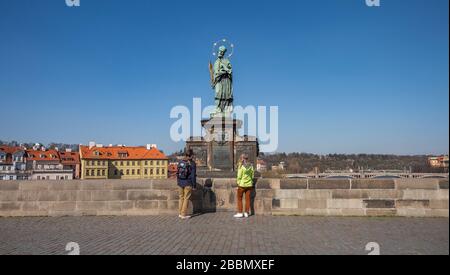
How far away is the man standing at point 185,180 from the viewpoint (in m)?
9.23

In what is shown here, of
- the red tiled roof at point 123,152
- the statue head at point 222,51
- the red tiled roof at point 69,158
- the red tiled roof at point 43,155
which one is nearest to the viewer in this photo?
the statue head at point 222,51

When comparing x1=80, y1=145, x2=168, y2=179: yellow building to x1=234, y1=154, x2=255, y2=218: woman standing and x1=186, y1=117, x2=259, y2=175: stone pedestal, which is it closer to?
x1=186, y1=117, x2=259, y2=175: stone pedestal

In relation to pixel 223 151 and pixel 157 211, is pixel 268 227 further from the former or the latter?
pixel 223 151

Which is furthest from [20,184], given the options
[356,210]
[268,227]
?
[356,210]

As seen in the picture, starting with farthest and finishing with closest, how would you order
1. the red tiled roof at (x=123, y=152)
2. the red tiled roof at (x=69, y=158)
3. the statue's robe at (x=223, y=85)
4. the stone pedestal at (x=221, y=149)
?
the red tiled roof at (x=69, y=158) < the red tiled roof at (x=123, y=152) < the statue's robe at (x=223, y=85) < the stone pedestal at (x=221, y=149)

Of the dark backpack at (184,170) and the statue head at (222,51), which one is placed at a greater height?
the statue head at (222,51)

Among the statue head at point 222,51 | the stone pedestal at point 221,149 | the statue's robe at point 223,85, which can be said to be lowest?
the stone pedestal at point 221,149

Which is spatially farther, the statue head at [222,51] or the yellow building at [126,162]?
the yellow building at [126,162]

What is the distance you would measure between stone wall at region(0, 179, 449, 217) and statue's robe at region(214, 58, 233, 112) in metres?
7.84

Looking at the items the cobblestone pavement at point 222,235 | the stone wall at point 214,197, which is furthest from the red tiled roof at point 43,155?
the cobblestone pavement at point 222,235

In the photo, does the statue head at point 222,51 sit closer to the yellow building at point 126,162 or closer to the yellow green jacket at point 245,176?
the yellow green jacket at point 245,176

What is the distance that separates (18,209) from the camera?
387 inches
